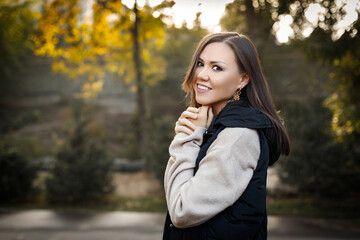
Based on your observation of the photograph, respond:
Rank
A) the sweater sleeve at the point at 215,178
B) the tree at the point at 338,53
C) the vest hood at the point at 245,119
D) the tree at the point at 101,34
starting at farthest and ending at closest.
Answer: the tree at the point at 101,34
the tree at the point at 338,53
the vest hood at the point at 245,119
the sweater sleeve at the point at 215,178

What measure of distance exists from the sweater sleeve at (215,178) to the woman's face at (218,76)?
283 millimetres

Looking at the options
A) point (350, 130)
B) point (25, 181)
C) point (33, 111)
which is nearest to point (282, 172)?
point (350, 130)

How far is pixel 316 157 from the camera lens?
6.81m

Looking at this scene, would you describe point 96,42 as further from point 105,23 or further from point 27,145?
point 27,145

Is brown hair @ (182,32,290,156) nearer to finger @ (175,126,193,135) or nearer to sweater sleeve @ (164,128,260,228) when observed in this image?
sweater sleeve @ (164,128,260,228)

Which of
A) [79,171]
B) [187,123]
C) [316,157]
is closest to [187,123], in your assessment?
[187,123]

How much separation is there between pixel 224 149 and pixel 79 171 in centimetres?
662

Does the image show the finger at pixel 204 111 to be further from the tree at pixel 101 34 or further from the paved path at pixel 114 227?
the tree at pixel 101 34

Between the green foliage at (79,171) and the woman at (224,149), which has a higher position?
the green foliage at (79,171)

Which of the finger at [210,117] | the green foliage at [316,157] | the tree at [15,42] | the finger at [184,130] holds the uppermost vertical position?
the tree at [15,42]

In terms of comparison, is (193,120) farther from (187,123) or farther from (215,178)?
(215,178)

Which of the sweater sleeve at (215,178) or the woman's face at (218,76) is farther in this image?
the woman's face at (218,76)

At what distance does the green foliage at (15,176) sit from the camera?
7594mm

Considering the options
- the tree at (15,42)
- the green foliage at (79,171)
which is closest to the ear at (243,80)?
the green foliage at (79,171)
